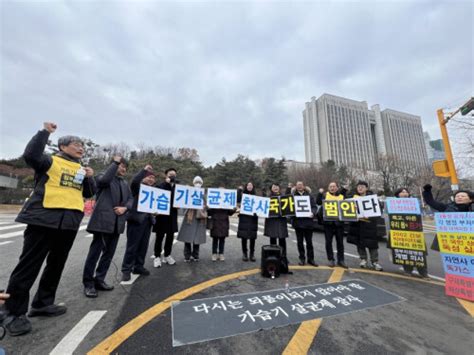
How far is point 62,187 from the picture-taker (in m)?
2.45

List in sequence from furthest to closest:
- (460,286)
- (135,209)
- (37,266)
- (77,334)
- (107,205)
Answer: (135,209), (460,286), (107,205), (37,266), (77,334)

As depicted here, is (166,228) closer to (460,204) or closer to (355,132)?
(460,204)

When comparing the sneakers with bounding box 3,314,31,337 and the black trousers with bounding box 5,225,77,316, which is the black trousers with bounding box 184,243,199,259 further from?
the sneakers with bounding box 3,314,31,337

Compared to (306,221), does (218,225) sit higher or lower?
lower

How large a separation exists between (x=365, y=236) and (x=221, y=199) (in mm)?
3586

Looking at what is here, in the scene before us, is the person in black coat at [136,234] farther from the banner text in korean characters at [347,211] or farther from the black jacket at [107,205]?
the banner text in korean characters at [347,211]

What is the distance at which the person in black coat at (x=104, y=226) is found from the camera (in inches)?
121

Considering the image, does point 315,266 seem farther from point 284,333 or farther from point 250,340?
point 250,340

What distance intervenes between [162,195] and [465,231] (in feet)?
18.6

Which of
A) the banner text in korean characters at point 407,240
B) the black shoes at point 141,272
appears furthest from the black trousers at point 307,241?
the black shoes at point 141,272

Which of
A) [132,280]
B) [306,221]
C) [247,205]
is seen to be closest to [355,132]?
[306,221]

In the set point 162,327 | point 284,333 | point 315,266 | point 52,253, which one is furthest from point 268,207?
point 52,253

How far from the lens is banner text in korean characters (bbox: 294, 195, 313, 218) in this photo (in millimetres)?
4816

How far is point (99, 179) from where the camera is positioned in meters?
3.17
